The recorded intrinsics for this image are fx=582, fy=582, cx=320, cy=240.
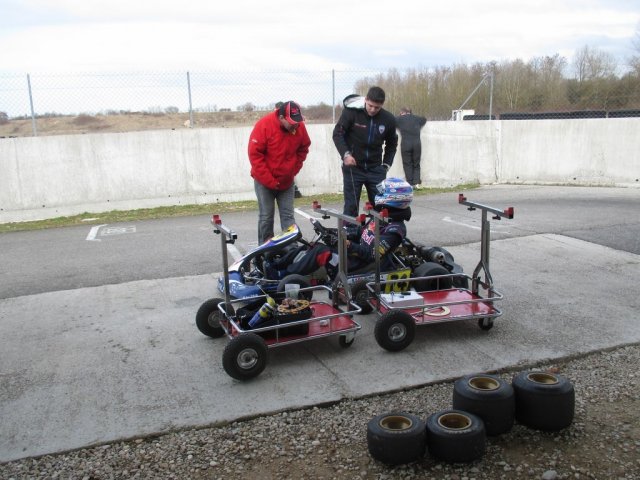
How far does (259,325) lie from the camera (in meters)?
4.08

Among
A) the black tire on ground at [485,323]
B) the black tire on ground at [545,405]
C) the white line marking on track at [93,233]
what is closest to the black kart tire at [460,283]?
the black tire on ground at [485,323]

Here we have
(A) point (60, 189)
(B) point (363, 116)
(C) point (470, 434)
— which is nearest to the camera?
(C) point (470, 434)

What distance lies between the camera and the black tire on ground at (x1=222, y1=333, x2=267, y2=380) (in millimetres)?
3730

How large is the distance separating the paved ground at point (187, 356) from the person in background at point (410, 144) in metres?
7.41

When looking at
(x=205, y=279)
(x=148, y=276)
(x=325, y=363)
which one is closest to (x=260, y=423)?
(x=325, y=363)

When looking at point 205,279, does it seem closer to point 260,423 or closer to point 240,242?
point 240,242

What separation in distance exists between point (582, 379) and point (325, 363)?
1.71m

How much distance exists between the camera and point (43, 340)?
468cm

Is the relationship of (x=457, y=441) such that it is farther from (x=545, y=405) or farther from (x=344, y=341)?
(x=344, y=341)

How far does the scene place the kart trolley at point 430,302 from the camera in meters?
4.19

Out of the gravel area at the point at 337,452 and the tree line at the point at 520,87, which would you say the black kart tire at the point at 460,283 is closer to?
the gravel area at the point at 337,452

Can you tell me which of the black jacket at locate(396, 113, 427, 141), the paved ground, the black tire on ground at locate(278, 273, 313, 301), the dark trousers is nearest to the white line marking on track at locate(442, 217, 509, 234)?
the paved ground

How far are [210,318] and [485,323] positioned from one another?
7.07 ft

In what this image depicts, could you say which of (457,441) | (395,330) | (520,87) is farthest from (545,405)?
(520,87)
